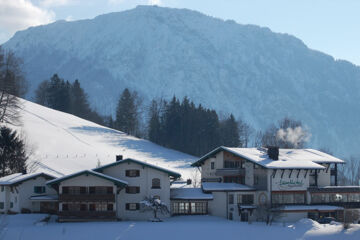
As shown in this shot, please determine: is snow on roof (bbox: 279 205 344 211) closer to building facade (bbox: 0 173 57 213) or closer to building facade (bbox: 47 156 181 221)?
building facade (bbox: 47 156 181 221)

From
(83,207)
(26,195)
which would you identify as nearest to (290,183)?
(83,207)

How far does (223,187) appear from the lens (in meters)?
62.9

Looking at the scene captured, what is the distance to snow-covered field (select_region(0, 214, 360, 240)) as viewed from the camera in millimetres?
47656

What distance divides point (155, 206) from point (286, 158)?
62.9 feet

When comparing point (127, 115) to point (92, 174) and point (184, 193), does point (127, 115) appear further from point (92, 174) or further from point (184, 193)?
point (92, 174)

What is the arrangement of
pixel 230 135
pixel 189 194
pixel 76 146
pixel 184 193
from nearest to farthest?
pixel 189 194 < pixel 184 193 < pixel 76 146 < pixel 230 135

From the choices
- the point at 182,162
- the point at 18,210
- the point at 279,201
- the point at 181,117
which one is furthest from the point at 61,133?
the point at 279,201

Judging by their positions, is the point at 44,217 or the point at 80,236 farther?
the point at 44,217

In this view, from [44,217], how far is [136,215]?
34.2ft

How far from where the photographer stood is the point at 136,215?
59531 millimetres

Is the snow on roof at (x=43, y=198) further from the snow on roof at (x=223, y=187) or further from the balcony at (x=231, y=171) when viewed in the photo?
the balcony at (x=231, y=171)

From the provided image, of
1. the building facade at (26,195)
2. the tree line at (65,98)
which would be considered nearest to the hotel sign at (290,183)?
the building facade at (26,195)

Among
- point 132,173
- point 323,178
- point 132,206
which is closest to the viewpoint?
point 132,206

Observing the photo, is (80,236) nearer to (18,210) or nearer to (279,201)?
(18,210)
